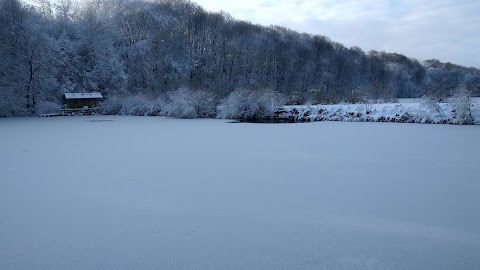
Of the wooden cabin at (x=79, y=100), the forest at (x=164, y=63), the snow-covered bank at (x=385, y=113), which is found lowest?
the snow-covered bank at (x=385, y=113)

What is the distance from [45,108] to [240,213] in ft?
96.0

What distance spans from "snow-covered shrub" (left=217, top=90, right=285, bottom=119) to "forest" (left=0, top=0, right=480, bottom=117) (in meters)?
0.08

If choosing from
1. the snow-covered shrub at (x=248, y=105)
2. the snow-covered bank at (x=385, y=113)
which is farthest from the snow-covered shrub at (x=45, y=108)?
the snow-covered bank at (x=385, y=113)

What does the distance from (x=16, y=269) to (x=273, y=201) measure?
9.31 feet

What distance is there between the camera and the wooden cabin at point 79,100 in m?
32.5

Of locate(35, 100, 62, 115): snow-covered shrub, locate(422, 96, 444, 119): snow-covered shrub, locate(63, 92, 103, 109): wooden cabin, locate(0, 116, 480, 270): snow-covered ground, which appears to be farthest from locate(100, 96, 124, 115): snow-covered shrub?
locate(422, 96, 444, 119): snow-covered shrub

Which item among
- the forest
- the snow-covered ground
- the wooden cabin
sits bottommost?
the snow-covered ground

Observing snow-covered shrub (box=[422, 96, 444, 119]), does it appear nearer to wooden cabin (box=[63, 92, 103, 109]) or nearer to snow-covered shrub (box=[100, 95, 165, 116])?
snow-covered shrub (box=[100, 95, 165, 116])

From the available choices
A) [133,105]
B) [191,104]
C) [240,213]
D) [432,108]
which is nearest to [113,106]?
[133,105]

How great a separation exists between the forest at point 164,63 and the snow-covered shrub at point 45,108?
0.10 metres

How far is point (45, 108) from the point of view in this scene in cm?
2748

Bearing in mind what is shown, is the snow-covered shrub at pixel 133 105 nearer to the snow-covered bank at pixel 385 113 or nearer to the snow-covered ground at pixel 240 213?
the snow-covered bank at pixel 385 113

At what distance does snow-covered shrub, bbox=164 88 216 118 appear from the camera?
78.6 ft

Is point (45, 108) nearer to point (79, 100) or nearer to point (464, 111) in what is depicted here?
point (79, 100)
